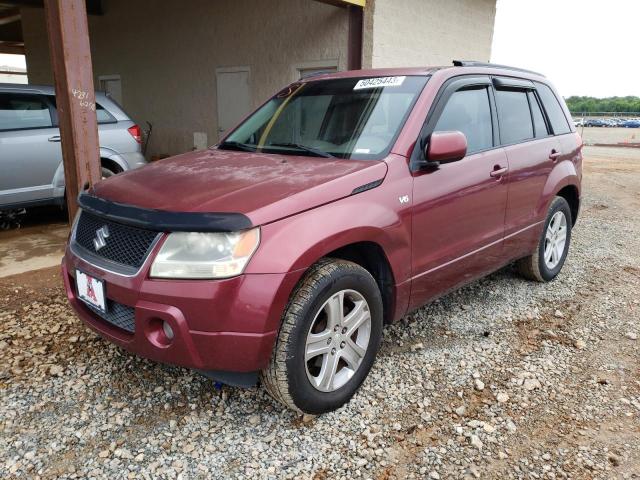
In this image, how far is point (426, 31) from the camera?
9.11 metres

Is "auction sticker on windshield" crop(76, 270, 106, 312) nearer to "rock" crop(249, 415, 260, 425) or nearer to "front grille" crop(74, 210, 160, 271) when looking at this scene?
"front grille" crop(74, 210, 160, 271)

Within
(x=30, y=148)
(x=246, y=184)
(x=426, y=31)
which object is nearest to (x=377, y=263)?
(x=246, y=184)

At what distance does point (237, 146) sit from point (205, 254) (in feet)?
5.17

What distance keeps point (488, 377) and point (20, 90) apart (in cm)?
577

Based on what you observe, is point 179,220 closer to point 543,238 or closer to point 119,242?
point 119,242

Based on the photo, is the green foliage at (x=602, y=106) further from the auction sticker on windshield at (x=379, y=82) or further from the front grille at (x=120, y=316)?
the front grille at (x=120, y=316)

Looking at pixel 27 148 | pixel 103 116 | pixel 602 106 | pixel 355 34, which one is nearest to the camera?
pixel 27 148

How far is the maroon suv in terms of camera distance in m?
2.26

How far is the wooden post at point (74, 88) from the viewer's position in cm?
440

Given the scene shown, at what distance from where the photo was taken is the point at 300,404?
8.28ft

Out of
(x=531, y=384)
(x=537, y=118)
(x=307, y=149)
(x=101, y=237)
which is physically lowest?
(x=531, y=384)

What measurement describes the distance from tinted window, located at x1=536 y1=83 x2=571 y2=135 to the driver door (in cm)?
101

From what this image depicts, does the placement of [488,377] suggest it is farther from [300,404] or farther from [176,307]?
[176,307]

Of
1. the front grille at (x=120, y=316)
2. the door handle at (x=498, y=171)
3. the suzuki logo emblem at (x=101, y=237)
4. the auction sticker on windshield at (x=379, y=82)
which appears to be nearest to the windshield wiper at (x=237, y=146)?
the auction sticker on windshield at (x=379, y=82)
